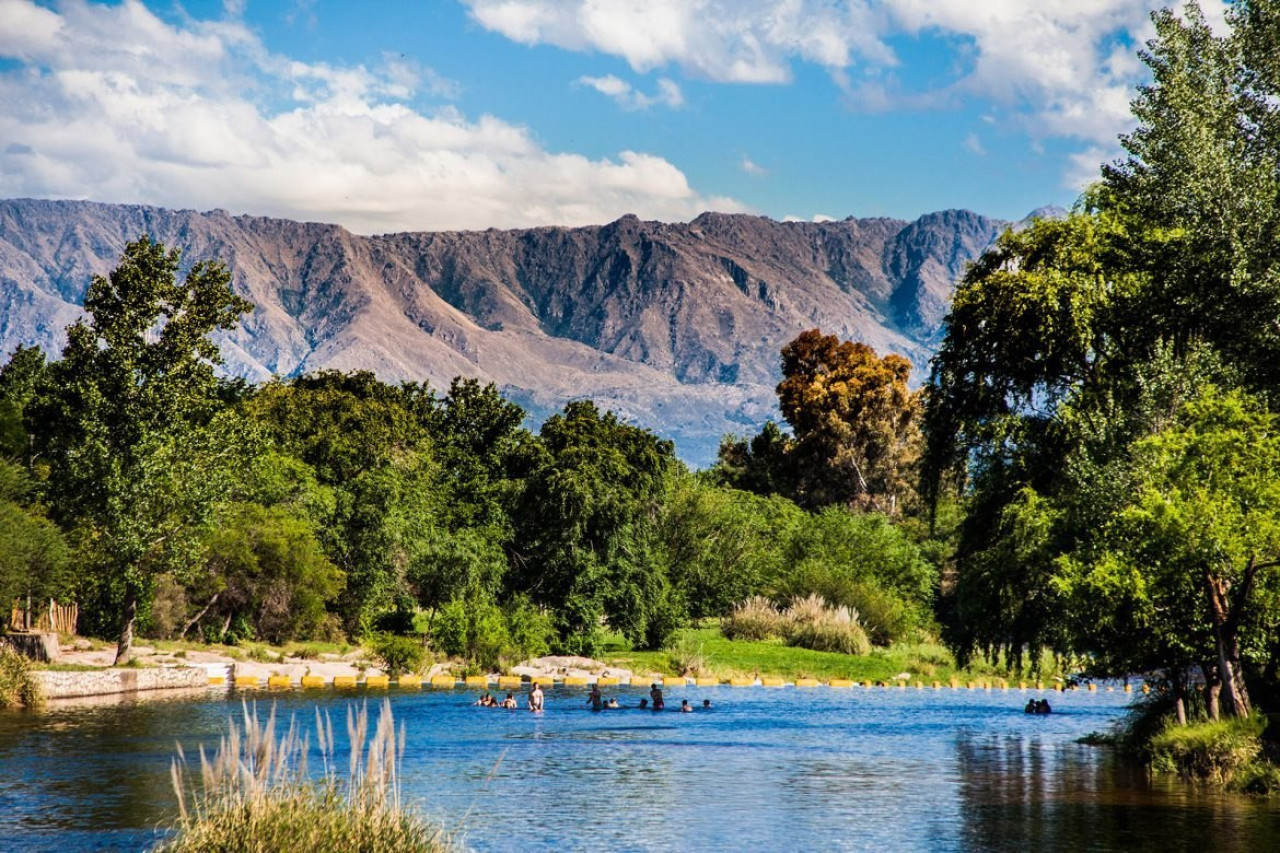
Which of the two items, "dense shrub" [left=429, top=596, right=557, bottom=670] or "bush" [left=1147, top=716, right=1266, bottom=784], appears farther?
"dense shrub" [left=429, top=596, right=557, bottom=670]

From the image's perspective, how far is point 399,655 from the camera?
2781 inches

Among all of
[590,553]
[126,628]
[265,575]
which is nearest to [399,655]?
[265,575]

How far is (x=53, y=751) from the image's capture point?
38.9 m

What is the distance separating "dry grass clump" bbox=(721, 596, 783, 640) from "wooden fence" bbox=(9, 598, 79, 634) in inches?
1591

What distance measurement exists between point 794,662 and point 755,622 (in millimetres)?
8891

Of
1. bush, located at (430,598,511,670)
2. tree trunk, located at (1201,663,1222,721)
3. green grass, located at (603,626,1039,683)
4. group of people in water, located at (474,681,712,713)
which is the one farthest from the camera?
green grass, located at (603,626,1039,683)

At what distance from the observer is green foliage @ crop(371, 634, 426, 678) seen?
2781 inches

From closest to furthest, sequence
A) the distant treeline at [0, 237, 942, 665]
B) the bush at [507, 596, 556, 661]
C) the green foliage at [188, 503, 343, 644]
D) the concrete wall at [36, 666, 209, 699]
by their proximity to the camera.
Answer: the concrete wall at [36, 666, 209, 699] < the distant treeline at [0, 237, 942, 665] < the green foliage at [188, 503, 343, 644] < the bush at [507, 596, 556, 661]

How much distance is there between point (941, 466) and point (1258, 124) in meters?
13.6

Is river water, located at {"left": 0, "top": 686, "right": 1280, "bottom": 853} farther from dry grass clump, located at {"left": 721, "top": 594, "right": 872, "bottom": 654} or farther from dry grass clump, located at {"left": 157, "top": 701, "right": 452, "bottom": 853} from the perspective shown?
dry grass clump, located at {"left": 721, "top": 594, "right": 872, "bottom": 654}

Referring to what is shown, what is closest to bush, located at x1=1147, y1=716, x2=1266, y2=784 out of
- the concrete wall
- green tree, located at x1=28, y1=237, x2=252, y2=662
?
the concrete wall

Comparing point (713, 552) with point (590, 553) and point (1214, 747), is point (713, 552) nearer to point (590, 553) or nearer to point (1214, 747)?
point (590, 553)

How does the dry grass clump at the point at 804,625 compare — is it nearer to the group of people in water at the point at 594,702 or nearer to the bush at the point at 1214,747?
the group of people in water at the point at 594,702

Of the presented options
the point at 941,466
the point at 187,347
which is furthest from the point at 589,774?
the point at 187,347
